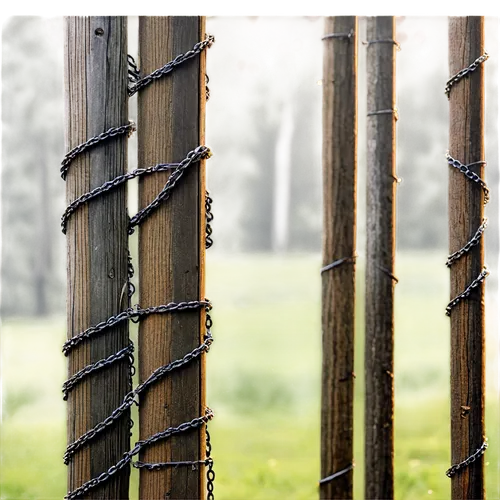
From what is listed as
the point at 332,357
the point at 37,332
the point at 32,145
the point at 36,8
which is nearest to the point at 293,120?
the point at 32,145

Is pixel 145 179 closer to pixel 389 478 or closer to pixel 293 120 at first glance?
pixel 389 478

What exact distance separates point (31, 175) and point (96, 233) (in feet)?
33.1

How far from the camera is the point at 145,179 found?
5.87 ft

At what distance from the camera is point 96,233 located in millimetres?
1757

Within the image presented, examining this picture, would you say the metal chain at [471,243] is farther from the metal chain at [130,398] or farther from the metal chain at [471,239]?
the metal chain at [130,398]

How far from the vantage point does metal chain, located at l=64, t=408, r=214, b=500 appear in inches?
69.7

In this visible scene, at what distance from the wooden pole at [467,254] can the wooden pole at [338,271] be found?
1.73 ft

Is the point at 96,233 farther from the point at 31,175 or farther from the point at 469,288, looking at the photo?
the point at 31,175

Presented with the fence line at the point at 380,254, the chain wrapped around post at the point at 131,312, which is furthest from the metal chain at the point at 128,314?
the fence line at the point at 380,254

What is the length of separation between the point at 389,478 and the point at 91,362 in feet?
5.73

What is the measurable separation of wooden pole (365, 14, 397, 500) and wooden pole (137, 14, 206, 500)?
4.52 feet

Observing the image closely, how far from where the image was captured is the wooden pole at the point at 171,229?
5.82 ft

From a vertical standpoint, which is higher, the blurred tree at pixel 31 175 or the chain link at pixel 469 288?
the blurred tree at pixel 31 175

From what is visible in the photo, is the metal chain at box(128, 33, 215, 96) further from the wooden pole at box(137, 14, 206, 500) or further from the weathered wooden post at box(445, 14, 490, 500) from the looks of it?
the weathered wooden post at box(445, 14, 490, 500)
